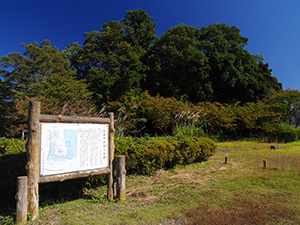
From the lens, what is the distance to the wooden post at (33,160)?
309 centimetres

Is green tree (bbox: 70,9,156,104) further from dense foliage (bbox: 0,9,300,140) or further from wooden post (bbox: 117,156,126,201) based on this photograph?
wooden post (bbox: 117,156,126,201)

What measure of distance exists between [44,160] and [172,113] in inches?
443

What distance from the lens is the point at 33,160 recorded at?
3.14m

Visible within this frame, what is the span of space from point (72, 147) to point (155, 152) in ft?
8.83

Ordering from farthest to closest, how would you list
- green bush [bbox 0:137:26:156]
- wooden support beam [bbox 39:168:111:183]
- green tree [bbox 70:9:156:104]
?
green tree [bbox 70:9:156:104] < green bush [bbox 0:137:26:156] < wooden support beam [bbox 39:168:111:183]

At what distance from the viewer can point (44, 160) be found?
3217 mm

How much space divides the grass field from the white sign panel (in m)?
0.74

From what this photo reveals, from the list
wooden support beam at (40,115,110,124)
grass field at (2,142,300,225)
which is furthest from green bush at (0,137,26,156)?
wooden support beam at (40,115,110,124)

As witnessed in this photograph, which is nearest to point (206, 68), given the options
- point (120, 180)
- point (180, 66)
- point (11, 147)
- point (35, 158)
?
point (180, 66)

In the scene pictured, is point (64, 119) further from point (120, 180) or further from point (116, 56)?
point (116, 56)

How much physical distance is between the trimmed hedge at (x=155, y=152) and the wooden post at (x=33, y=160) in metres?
2.08

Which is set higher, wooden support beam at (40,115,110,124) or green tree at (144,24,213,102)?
green tree at (144,24,213,102)

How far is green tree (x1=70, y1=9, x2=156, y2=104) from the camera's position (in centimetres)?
1764

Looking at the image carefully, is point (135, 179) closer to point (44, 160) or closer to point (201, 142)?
point (44, 160)
